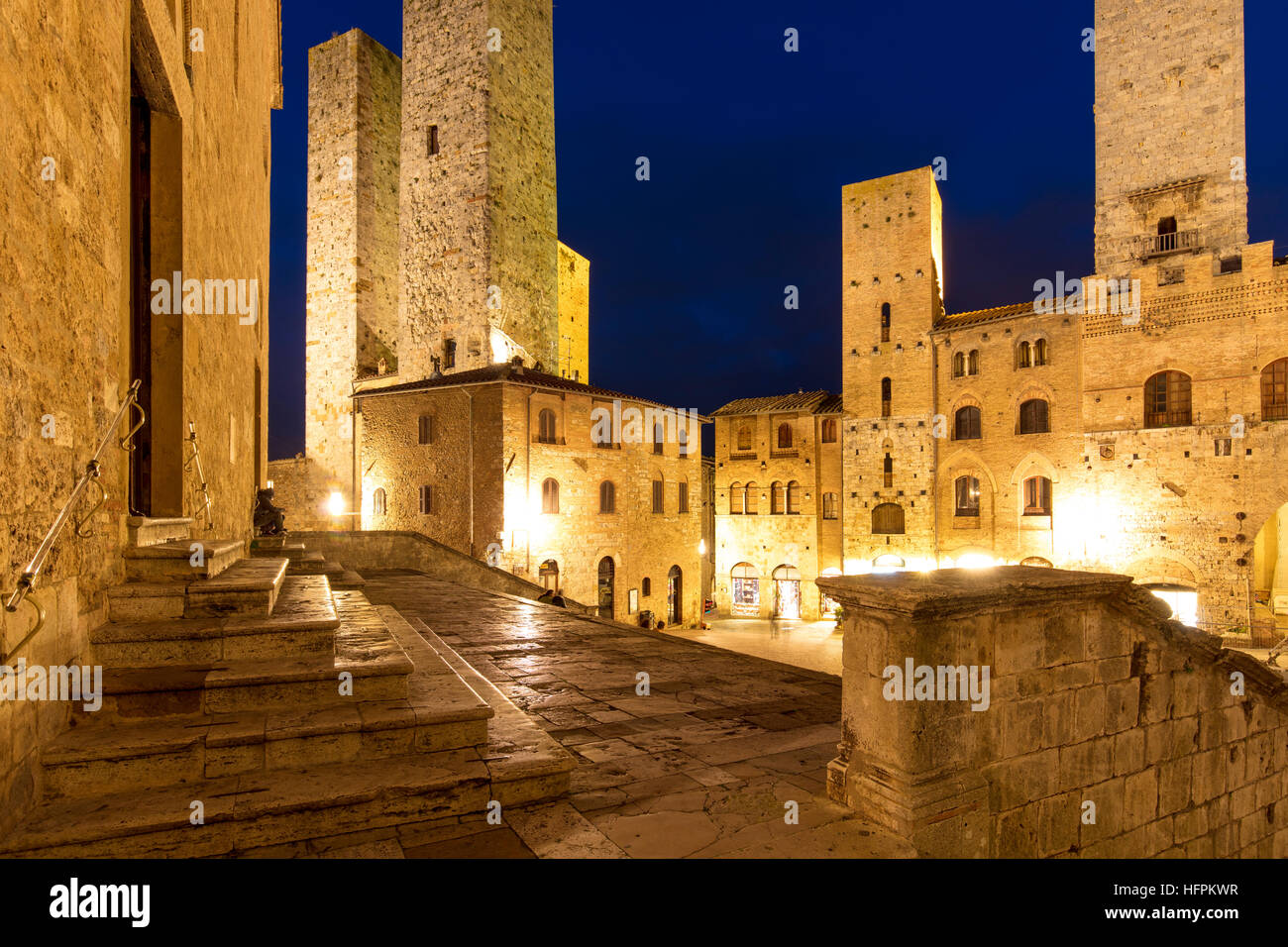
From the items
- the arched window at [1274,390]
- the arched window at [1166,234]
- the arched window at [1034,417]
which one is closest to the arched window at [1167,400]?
the arched window at [1274,390]

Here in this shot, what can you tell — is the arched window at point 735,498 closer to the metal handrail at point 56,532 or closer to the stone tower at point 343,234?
the stone tower at point 343,234

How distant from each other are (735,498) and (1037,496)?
12542 mm

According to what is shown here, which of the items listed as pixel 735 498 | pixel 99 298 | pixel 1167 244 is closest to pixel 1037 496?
pixel 1167 244

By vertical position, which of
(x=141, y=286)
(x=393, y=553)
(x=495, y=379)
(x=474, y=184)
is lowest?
(x=393, y=553)

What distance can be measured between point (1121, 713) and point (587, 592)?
765 inches

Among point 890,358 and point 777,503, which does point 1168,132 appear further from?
point 777,503

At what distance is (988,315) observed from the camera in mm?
26328

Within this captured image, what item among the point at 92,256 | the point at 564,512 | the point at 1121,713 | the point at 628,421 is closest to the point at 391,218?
the point at 628,421

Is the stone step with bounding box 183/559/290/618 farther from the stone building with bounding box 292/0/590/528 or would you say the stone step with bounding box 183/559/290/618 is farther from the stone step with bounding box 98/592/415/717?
the stone building with bounding box 292/0/590/528

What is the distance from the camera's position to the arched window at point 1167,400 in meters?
22.0

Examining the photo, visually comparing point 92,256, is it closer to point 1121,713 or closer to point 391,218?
point 1121,713

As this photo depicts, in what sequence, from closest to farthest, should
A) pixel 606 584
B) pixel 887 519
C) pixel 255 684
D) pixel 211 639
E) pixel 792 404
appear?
pixel 255 684, pixel 211 639, pixel 606 584, pixel 887 519, pixel 792 404

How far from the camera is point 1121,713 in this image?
15.1 ft

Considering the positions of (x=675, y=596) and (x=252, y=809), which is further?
(x=675, y=596)
